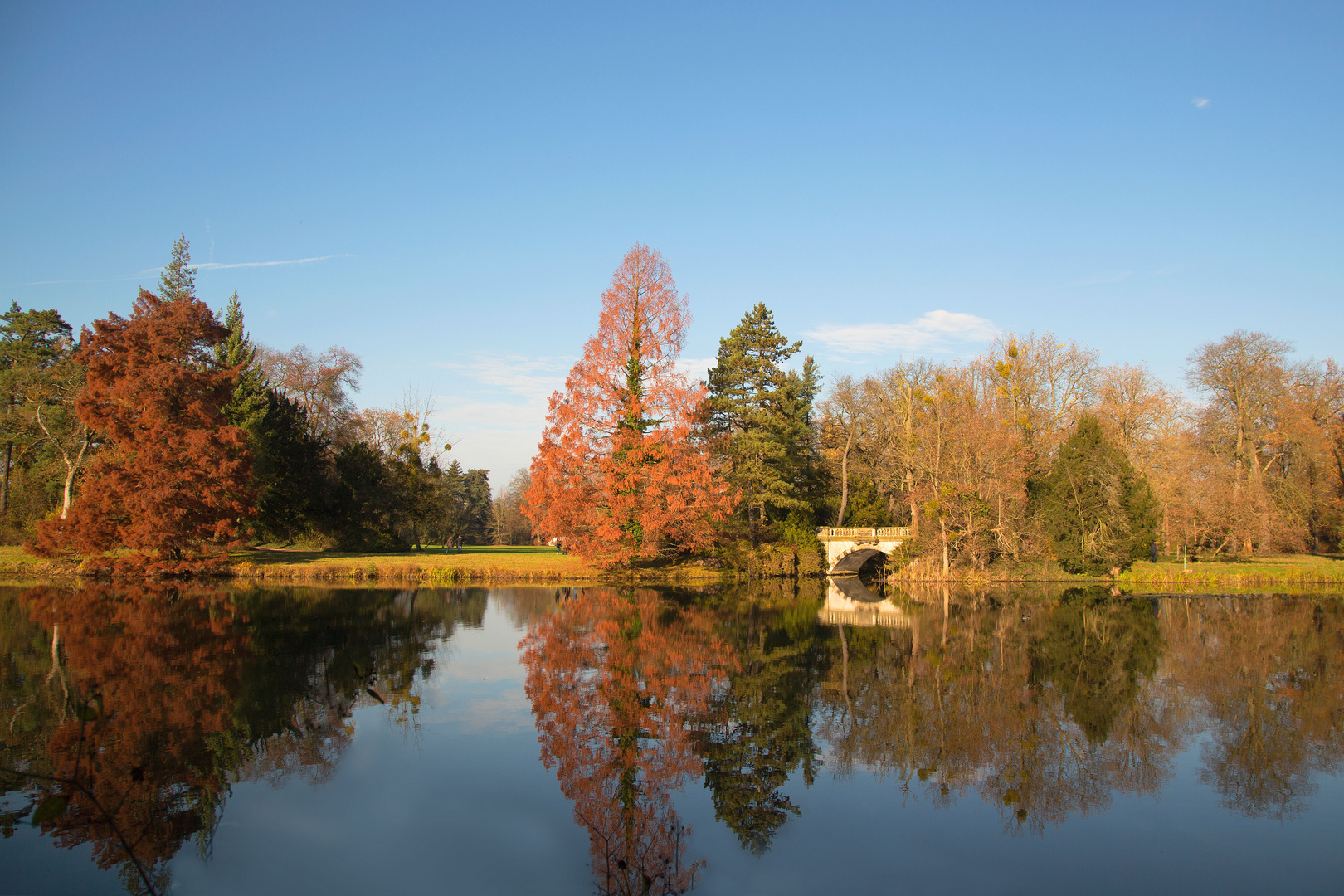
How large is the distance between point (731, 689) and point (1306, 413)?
153 feet

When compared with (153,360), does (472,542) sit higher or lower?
lower

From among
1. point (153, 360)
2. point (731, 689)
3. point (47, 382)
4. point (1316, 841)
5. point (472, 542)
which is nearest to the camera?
point (1316, 841)

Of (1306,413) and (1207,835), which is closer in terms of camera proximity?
(1207,835)

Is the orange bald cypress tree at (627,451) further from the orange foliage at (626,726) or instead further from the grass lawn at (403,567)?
the orange foliage at (626,726)

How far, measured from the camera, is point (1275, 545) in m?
41.8

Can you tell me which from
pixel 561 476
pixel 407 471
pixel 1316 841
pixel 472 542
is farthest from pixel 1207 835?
pixel 472 542

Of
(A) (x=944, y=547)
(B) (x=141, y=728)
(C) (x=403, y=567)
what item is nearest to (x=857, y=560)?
(A) (x=944, y=547)

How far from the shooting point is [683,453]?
31.9 m

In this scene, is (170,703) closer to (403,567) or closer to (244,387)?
(403,567)

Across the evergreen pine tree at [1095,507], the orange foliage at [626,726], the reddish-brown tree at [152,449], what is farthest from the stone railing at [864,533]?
the reddish-brown tree at [152,449]

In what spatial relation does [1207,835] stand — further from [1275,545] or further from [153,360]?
[1275,545]

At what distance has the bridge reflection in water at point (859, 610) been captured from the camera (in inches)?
847

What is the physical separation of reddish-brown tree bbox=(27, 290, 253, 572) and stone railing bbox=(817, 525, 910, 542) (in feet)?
85.9

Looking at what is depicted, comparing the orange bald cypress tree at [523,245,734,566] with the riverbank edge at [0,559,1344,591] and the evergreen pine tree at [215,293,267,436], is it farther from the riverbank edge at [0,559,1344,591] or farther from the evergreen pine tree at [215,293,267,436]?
the evergreen pine tree at [215,293,267,436]
